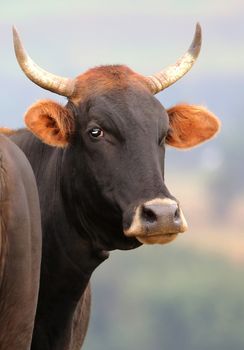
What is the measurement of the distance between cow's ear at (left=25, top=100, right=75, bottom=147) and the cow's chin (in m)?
1.43

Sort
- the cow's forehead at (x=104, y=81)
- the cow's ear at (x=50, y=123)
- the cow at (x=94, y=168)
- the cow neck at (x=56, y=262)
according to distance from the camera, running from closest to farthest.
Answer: the cow at (x=94, y=168)
the cow's ear at (x=50, y=123)
the cow's forehead at (x=104, y=81)
the cow neck at (x=56, y=262)

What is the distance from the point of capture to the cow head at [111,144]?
30.3 feet

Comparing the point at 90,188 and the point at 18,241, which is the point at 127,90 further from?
the point at 18,241

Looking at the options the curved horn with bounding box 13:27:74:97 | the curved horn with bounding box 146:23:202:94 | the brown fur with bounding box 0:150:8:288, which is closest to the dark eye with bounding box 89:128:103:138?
the curved horn with bounding box 13:27:74:97

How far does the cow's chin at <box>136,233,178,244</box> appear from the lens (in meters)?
9.04

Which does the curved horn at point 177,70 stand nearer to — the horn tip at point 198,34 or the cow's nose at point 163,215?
the horn tip at point 198,34

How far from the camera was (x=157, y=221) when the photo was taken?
29.2 feet

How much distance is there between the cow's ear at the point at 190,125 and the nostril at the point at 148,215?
1.57 meters

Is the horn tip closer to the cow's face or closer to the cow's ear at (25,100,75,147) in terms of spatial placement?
the cow's face

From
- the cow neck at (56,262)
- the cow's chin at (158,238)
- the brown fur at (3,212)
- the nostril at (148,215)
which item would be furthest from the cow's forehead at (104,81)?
the brown fur at (3,212)

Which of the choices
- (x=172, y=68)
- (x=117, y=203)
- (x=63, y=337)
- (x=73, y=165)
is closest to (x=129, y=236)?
(x=117, y=203)

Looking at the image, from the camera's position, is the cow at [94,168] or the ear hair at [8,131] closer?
the cow at [94,168]

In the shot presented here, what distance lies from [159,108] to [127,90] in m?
0.34

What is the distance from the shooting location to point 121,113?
9.71m
